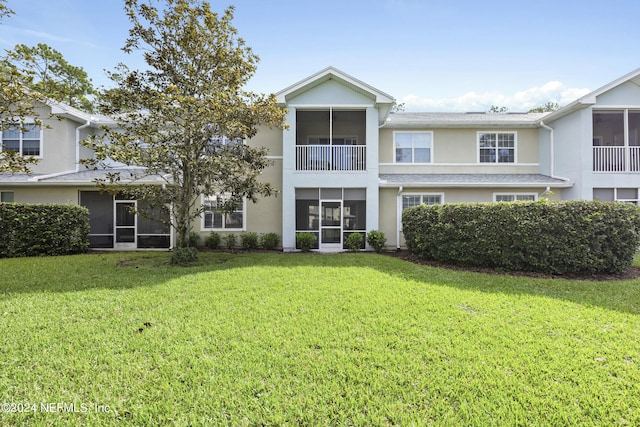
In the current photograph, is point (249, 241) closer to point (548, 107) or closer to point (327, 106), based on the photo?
point (327, 106)

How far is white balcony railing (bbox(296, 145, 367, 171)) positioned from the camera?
13055mm

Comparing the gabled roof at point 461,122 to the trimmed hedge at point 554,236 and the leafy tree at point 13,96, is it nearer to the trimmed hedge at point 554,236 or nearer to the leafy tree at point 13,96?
the trimmed hedge at point 554,236

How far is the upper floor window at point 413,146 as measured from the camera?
1479cm

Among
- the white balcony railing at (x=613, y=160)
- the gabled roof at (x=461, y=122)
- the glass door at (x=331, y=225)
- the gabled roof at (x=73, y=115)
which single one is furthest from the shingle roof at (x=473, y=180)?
the gabled roof at (x=73, y=115)

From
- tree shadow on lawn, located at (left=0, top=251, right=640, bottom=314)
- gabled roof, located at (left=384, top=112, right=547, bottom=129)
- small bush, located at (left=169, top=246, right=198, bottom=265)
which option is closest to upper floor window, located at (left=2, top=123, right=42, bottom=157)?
tree shadow on lawn, located at (left=0, top=251, right=640, bottom=314)

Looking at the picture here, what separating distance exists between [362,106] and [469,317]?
10.2 m

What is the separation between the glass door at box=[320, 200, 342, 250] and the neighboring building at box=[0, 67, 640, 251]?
4 centimetres

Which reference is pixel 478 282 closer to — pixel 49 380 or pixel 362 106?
pixel 49 380

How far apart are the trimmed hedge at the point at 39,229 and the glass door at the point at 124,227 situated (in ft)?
6.08

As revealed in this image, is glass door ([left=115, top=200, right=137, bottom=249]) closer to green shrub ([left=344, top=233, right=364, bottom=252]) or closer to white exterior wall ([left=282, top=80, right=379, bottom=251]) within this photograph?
white exterior wall ([left=282, top=80, right=379, bottom=251])

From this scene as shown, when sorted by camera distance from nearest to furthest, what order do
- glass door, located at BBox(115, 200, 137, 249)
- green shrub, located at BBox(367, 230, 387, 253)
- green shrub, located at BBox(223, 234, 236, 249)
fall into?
green shrub, located at BBox(367, 230, 387, 253), green shrub, located at BBox(223, 234, 236, 249), glass door, located at BBox(115, 200, 137, 249)

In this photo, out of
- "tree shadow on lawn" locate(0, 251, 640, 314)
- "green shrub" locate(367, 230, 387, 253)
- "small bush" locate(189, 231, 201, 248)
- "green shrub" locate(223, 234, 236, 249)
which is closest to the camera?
"tree shadow on lawn" locate(0, 251, 640, 314)

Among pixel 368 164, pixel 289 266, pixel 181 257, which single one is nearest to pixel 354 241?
pixel 368 164

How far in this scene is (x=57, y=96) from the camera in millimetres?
6652
